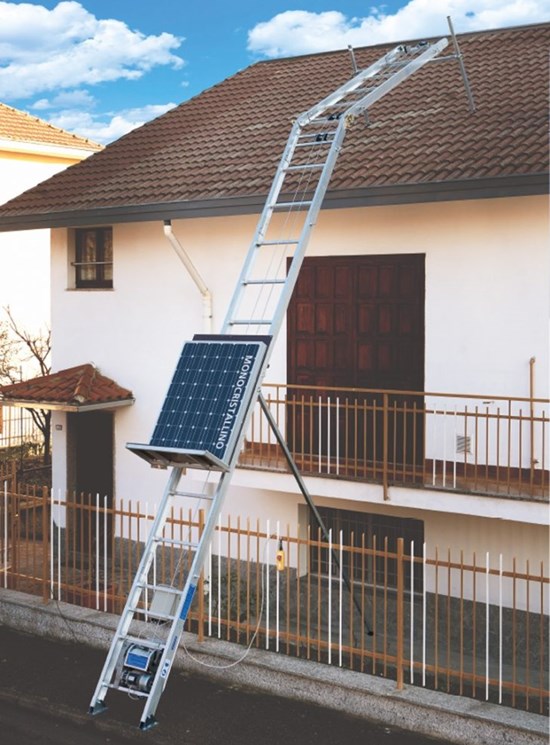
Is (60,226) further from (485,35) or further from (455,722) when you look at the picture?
(455,722)

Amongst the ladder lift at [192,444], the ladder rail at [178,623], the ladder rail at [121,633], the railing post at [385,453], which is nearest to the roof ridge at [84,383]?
the railing post at [385,453]

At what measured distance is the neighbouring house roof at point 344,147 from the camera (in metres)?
11.1

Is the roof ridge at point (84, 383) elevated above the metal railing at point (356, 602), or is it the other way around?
the roof ridge at point (84, 383)

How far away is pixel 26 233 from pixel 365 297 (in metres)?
13.3

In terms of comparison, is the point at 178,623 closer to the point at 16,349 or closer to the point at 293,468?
the point at 293,468

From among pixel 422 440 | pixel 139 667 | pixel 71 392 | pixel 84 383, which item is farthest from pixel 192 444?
pixel 84 383

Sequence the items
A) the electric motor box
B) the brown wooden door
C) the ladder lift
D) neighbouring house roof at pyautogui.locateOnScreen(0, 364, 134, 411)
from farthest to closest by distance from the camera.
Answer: neighbouring house roof at pyautogui.locateOnScreen(0, 364, 134, 411)
the brown wooden door
the electric motor box
the ladder lift

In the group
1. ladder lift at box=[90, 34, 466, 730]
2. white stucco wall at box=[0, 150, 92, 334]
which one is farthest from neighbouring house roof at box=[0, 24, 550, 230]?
white stucco wall at box=[0, 150, 92, 334]

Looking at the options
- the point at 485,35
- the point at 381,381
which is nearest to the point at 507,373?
the point at 381,381

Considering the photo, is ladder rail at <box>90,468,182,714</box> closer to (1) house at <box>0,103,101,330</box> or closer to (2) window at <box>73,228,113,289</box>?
(2) window at <box>73,228,113,289</box>

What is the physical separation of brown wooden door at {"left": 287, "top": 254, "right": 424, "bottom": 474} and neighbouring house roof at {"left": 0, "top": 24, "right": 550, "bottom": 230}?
110 cm

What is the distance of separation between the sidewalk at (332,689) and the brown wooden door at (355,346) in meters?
3.28

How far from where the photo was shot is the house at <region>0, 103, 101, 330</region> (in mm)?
23062

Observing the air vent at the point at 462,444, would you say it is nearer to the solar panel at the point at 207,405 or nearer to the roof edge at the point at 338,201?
the roof edge at the point at 338,201
